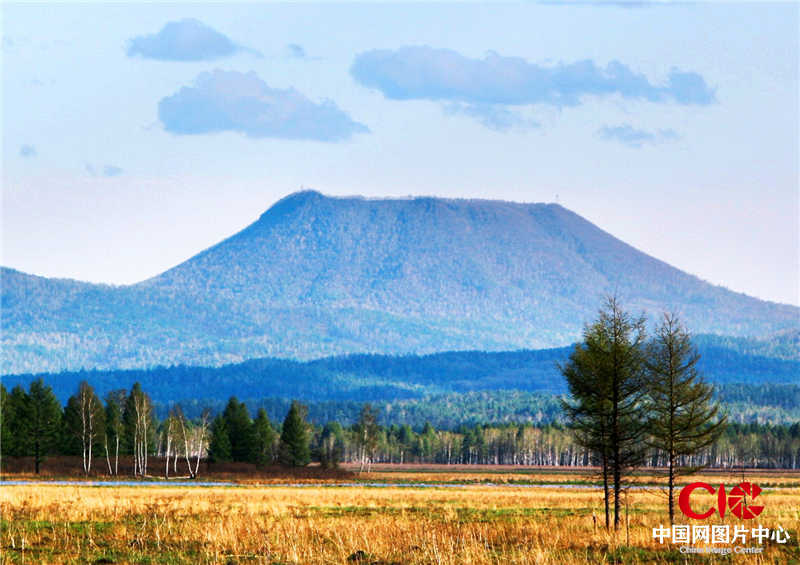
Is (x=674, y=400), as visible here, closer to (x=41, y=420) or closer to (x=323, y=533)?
(x=323, y=533)

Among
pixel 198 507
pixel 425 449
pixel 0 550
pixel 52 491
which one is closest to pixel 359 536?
pixel 0 550

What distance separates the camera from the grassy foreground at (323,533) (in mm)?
30016

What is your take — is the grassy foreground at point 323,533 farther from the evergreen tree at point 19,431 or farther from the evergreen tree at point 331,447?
the evergreen tree at point 331,447

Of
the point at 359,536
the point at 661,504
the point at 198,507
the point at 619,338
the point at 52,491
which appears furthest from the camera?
the point at 52,491

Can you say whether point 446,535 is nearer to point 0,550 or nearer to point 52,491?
point 0,550

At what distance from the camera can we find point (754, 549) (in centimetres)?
2986

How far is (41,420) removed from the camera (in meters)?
98.8

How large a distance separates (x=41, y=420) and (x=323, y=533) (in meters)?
68.4

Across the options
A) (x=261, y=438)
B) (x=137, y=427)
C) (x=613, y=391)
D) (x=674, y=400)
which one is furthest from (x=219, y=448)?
(x=613, y=391)

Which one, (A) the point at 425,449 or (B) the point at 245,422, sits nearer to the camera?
(B) the point at 245,422

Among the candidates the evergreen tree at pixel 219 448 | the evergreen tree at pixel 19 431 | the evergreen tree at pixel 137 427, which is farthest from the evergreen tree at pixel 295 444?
the evergreen tree at pixel 19 431

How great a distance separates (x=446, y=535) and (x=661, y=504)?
22.8 meters

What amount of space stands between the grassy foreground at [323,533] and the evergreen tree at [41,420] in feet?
149

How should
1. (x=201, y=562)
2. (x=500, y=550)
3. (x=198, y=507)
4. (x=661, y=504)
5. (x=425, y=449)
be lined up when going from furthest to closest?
(x=425, y=449)
(x=661, y=504)
(x=198, y=507)
(x=500, y=550)
(x=201, y=562)
